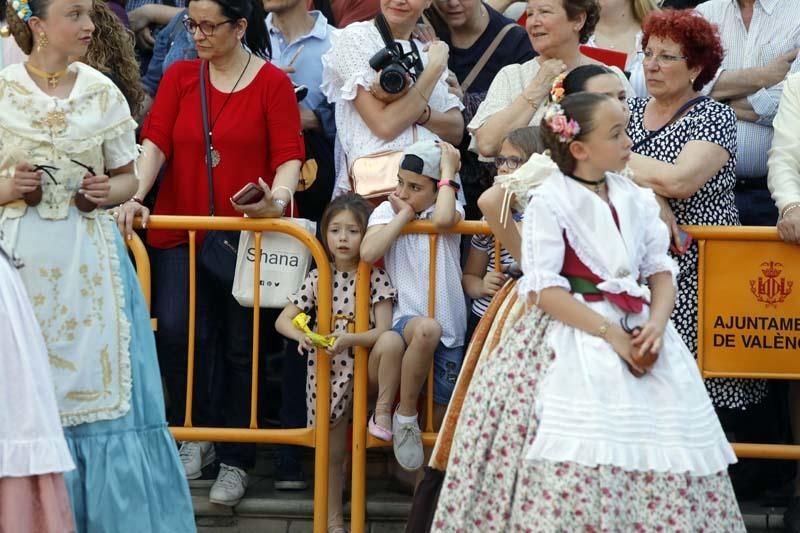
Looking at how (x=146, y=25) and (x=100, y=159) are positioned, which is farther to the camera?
(x=146, y=25)

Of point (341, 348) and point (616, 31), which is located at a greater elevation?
point (616, 31)

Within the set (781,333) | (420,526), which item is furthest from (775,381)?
(420,526)

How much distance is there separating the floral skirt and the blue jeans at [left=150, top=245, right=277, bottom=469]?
1.90m

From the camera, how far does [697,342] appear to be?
689 cm

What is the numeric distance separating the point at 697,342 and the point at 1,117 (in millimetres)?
2996

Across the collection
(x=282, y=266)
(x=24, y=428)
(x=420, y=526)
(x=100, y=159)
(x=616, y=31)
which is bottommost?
(x=420, y=526)

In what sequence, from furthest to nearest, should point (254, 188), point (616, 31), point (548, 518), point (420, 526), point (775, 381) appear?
point (616, 31) → point (775, 381) → point (254, 188) → point (420, 526) → point (548, 518)

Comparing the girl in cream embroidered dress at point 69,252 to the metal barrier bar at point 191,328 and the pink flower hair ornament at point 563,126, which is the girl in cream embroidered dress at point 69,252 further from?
the pink flower hair ornament at point 563,126

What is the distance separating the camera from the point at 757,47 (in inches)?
310

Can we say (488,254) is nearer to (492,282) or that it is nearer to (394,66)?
(492,282)

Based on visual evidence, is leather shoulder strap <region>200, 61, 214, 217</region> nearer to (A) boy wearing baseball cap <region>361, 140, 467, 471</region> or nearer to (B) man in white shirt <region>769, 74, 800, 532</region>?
(A) boy wearing baseball cap <region>361, 140, 467, 471</region>

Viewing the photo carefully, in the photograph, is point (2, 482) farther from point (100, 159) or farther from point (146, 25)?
point (146, 25)

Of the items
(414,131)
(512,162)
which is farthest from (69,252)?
(414,131)

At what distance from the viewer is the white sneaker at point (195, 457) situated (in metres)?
7.45
